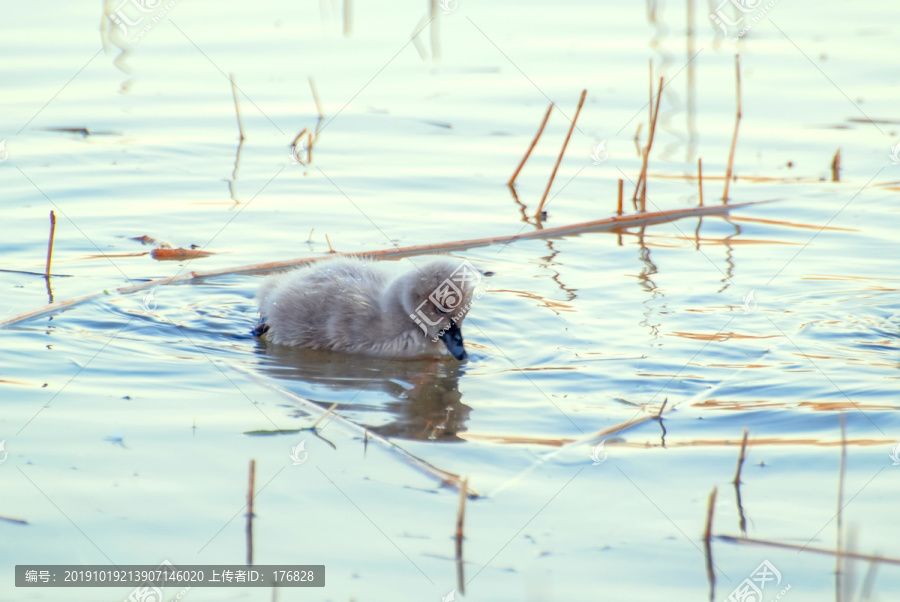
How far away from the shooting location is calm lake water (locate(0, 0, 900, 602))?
11.9ft

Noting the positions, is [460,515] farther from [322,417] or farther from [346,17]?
[346,17]

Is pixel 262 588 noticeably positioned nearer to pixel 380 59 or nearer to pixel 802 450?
pixel 802 450

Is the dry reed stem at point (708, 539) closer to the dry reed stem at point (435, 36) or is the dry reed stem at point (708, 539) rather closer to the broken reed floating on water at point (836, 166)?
the broken reed floating on water at point (836, 166)

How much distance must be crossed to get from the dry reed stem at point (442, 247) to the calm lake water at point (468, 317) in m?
0.07

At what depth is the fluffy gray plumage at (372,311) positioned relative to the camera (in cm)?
543

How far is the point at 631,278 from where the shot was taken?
21.3ft

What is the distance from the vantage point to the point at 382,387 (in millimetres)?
5109

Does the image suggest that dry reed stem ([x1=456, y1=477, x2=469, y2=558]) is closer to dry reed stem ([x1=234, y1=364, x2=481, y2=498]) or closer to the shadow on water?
dry reed stem ([x1=234, y1=364, x2=481, y2=498])

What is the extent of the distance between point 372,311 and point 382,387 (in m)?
0.68

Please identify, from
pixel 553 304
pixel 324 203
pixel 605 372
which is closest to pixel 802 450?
pixel 605 372

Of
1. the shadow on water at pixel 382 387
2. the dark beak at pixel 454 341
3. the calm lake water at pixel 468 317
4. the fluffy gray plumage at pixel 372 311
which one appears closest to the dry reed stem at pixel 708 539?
the calm lake water at pixel 468 317

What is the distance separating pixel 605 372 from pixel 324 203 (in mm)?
3399
